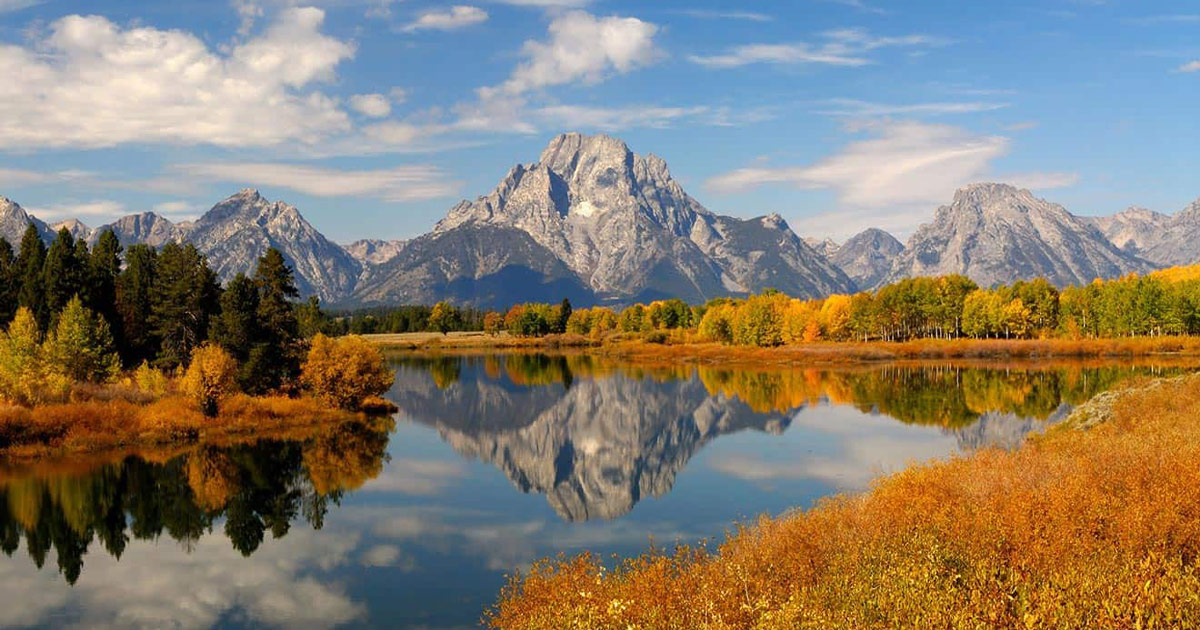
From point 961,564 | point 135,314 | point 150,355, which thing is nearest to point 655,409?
point 150,355

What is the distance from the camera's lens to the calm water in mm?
30219

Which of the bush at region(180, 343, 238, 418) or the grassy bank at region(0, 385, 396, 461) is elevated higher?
the bush at region(180, 343, 238, 418)

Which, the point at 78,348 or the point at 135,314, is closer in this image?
the point at 78,348

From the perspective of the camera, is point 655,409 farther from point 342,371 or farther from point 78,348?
point 78,348

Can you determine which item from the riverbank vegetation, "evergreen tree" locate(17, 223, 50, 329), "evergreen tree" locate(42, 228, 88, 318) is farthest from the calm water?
"evergreen tree" locate(17, 223, 50, 329)

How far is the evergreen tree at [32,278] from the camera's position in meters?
79.9

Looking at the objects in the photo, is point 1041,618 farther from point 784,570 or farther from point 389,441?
point 389,441

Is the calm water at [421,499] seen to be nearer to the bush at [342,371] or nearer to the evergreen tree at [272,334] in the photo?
the bush at [342,371]

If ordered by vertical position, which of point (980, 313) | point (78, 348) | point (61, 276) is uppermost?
point (61, 276)

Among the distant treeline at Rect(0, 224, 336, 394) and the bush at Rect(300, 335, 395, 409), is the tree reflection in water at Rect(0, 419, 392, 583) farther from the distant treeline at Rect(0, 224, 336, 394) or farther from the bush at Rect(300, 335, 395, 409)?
the distant treeline at Rect(0, 224, 336, 394)

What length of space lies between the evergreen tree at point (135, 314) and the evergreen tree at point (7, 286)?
31.0 feet

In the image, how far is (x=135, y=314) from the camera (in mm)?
87250

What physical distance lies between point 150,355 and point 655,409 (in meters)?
57.9

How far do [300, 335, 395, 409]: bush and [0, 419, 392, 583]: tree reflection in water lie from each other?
49.7ft
